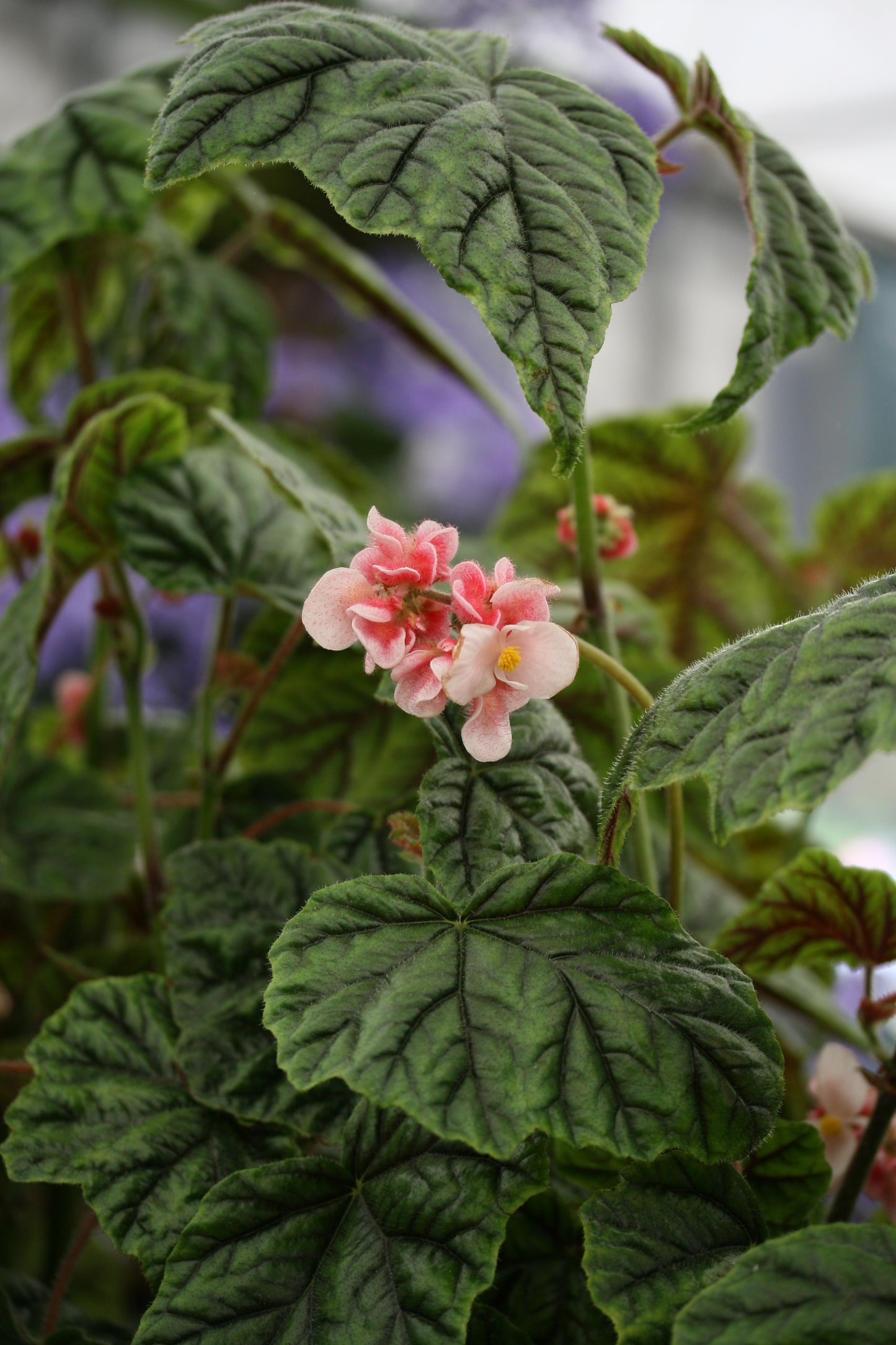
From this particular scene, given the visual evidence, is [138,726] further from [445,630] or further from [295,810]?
[445,630]

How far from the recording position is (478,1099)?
0.38 m

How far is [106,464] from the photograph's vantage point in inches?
26.7

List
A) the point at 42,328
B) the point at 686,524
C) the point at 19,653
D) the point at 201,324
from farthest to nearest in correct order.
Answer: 1. the point at 686,524
2. the point at 42,328
3. the point at 201,324
4. the point at 19,653

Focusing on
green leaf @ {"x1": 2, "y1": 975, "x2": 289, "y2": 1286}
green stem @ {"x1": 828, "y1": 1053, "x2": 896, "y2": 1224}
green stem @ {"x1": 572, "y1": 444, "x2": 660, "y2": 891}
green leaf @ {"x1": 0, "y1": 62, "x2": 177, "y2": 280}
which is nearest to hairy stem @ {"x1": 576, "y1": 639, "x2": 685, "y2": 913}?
green stem @ {"x1": 572, "y1": 444, "x2": 660, "y2": 891}

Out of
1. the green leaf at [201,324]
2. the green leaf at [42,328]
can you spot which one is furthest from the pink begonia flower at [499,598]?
the green leaf at [42,328]

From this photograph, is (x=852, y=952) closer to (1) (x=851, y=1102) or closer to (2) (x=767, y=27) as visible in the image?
(1) (x=851, y=1102)

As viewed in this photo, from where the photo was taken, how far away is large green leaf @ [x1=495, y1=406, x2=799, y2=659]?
1.10 meters

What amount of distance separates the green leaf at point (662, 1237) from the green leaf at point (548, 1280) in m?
0.07

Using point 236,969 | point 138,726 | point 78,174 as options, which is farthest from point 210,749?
point 78,174

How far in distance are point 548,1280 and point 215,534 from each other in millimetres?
438

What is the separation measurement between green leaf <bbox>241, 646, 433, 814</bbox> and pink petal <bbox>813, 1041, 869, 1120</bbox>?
0.29 m

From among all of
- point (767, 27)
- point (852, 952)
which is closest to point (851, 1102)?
point (852, 952)

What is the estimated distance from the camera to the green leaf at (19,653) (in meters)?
0.57

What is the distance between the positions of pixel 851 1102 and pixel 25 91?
2036 mm
